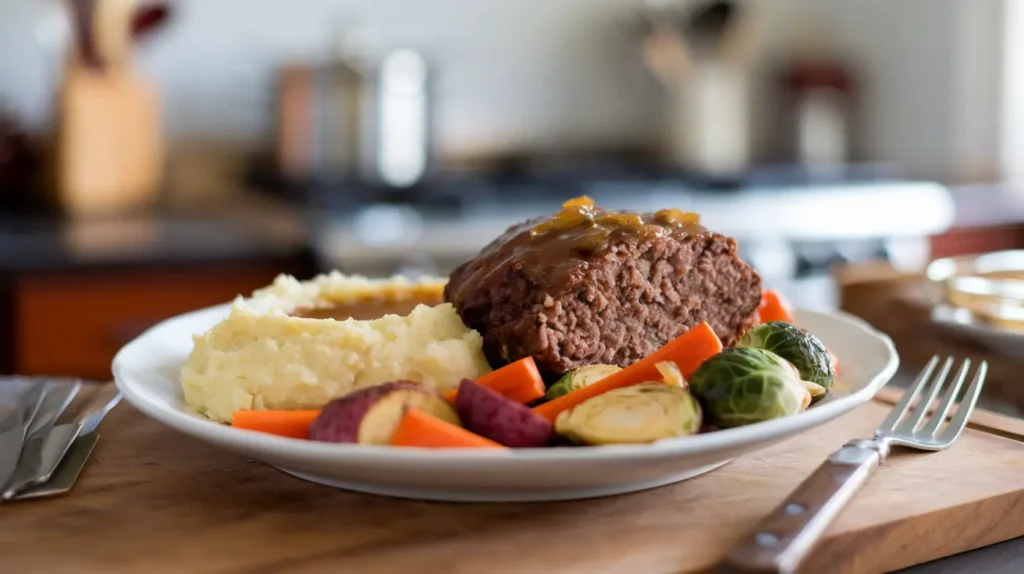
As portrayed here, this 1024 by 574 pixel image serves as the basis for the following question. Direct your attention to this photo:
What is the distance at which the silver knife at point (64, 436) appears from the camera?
1601 mm

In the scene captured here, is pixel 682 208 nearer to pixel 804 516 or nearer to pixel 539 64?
pixel 539 64

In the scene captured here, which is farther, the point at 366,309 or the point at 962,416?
the point at 366,309

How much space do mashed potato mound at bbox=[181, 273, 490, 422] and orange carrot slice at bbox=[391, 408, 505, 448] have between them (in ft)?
1.12

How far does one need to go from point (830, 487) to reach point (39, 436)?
1267 mm

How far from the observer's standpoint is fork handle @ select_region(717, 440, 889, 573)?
46.9 inches

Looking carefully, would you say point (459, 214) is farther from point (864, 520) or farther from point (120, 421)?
point (864, 520)

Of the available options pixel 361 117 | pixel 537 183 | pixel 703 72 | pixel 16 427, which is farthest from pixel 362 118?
pixel 16 427

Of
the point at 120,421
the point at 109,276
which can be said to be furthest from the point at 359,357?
the point at 109,276

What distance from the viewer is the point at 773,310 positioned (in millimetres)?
2322

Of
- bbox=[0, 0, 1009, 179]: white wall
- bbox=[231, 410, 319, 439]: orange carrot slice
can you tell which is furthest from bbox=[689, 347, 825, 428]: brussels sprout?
bbox=[0, 0, 1009, 179]: white wall

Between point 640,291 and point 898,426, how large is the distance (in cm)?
52

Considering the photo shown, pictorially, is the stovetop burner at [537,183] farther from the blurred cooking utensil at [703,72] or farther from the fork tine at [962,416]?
the fork tine at [962,416]

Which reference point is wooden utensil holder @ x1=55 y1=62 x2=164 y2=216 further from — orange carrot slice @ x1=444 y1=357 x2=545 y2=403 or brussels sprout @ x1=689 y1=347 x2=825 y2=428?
brussels sprout @ x1=689 y1=347 x2=825 y2=428

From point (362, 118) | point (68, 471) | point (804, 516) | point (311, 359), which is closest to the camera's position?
point (804, 516)
